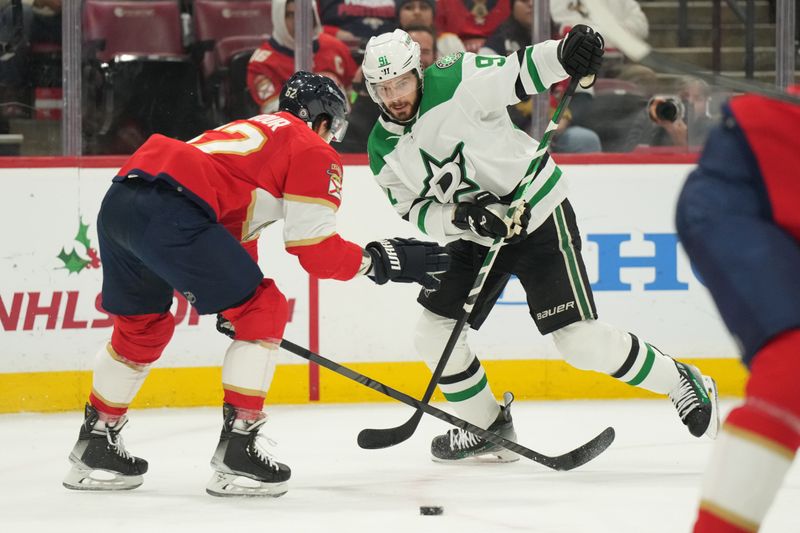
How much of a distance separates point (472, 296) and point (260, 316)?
68 cm

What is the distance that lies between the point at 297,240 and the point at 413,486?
75 cm

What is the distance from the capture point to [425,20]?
15.1 feet

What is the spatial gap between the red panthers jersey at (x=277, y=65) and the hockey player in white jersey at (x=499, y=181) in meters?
1.34

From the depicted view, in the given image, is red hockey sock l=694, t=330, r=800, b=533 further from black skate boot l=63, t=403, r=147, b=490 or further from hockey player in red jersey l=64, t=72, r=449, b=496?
black skate boot l=63, t=403, r=147, b=490

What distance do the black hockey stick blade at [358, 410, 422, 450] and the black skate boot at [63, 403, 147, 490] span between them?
64cm

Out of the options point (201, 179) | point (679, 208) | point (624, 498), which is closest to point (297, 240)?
point (201, 179)

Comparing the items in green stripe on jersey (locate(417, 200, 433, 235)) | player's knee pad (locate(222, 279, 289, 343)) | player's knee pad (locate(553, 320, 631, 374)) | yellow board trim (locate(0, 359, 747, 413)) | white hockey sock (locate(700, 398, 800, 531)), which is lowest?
yellow board trim (locate(0, 359, 747, 413))

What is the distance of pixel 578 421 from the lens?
4.10 meters

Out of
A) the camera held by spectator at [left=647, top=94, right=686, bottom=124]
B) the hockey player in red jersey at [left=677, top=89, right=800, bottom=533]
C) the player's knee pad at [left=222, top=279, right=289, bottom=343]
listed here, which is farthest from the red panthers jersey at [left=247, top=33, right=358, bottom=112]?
the hockey player in red jersey at [left=677, top=89, right=800, bottom=533]

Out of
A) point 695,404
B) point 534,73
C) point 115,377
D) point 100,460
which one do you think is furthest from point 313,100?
point 695,404

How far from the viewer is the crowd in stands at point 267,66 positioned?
445 cm

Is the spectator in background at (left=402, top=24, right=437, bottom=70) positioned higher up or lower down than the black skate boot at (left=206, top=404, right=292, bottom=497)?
higher up

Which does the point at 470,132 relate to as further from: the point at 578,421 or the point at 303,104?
the point at 578,421

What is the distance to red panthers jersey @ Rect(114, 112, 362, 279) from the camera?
9.34 feet
